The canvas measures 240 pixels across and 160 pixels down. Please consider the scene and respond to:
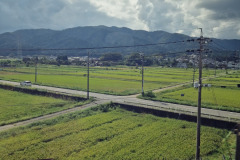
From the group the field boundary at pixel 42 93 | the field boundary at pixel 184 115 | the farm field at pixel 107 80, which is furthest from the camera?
the farm field at pixel 107 80

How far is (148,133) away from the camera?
54.3ft

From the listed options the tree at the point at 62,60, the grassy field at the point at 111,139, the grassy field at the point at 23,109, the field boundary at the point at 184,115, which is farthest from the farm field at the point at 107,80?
the grassy field at the point at 111,139

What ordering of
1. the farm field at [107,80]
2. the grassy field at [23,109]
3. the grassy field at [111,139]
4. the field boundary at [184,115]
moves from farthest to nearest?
the farm field at [107,80]
the grassy field at [23,109]
the field boundary at [184,115]
the grassy field at [111,139]

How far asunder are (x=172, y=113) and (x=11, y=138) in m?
14.8

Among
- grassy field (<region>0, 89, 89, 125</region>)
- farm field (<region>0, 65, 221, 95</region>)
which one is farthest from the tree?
grassy field (<region>0, 89, 89, 125</region>)

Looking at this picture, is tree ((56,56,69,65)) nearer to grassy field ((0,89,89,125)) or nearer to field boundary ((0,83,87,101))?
field boundary ((0,83,87,101))

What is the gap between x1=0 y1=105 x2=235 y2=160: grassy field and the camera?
42.0 ft

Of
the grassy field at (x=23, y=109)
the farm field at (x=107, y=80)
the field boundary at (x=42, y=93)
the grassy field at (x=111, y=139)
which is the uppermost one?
the farm field at (x=107, y=80)

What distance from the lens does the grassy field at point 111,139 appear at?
12.8m

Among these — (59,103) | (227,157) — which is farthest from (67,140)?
(59,103)

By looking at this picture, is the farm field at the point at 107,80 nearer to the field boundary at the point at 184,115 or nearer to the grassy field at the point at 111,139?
the field boundary at the point at 184,115

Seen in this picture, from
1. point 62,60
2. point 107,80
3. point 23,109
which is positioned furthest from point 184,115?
point 62,60

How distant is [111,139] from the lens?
15.3m

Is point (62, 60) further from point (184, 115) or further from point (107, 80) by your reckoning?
point (184, 115)
